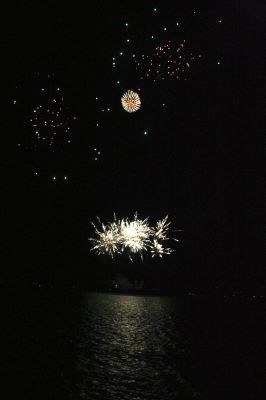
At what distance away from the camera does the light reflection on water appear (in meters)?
5.73

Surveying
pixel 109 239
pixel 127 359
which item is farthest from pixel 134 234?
pixel 127 359

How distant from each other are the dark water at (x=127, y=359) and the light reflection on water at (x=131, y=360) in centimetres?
1

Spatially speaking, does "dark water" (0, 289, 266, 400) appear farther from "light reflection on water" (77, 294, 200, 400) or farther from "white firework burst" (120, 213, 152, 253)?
"white firework burst" (120, 213, 152, 253)

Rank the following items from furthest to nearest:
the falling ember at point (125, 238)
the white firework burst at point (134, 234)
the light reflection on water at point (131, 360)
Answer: the falling ember at point (125, 238)
the white firework burst at point (134, 234)
the light reflection on water at point (131, 360)

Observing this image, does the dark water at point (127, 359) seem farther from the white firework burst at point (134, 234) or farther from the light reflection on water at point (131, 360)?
the white firework burst at point (134, 234)

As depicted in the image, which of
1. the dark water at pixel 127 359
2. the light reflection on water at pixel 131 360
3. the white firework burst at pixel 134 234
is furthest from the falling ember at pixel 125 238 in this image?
the light reflection on water at pixel 131 360

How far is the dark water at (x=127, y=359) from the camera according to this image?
578 centimetres

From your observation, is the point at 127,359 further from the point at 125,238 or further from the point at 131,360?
the point at 125,238

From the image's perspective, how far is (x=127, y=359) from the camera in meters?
7.55

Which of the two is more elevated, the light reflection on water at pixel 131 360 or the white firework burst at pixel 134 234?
the white firework burst at pixel 134 234

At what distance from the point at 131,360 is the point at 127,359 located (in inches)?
3.4

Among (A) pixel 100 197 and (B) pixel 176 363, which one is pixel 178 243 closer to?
(A) pixel 100 197

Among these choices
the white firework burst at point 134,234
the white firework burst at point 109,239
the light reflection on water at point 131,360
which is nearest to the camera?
the light reflection on water at point 131,360

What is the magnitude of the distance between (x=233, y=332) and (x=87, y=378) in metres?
5.72
